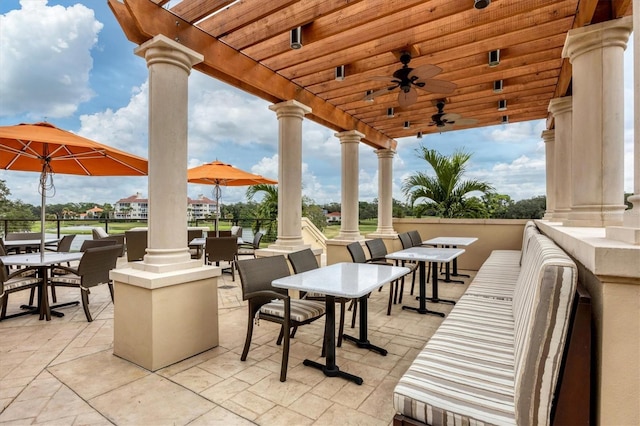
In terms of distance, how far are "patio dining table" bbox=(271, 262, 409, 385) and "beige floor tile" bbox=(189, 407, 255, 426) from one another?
74cm

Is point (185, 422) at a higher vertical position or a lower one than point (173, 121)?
lower

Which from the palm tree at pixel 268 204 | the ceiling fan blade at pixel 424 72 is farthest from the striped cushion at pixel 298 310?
the palm tree at pixel 268 204

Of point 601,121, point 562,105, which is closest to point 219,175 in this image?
point 601,121

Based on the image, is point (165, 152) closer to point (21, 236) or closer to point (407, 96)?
point (407, 96)

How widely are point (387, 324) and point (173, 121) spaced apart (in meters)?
2.94

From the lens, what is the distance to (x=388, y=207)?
285 inches

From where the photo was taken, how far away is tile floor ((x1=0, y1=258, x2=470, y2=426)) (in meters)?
1.91

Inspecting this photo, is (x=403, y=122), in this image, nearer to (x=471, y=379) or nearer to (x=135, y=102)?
(x=471, y=379)

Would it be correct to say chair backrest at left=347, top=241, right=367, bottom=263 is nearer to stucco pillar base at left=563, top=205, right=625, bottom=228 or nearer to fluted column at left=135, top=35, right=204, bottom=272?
fluted column at left=135, top=35, right=204, bottom=272

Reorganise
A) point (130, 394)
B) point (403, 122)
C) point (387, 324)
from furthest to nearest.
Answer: point (403, 122) < point (387, 324) < point (130, 394)

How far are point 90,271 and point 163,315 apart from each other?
178cm

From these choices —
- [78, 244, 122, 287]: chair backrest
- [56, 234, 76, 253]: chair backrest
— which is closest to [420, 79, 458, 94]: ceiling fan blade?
[78, 244, 122, 287]: chair backrest

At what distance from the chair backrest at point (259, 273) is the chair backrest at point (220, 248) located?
8.98ft

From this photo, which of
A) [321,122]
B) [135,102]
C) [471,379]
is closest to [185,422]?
[471,379]
